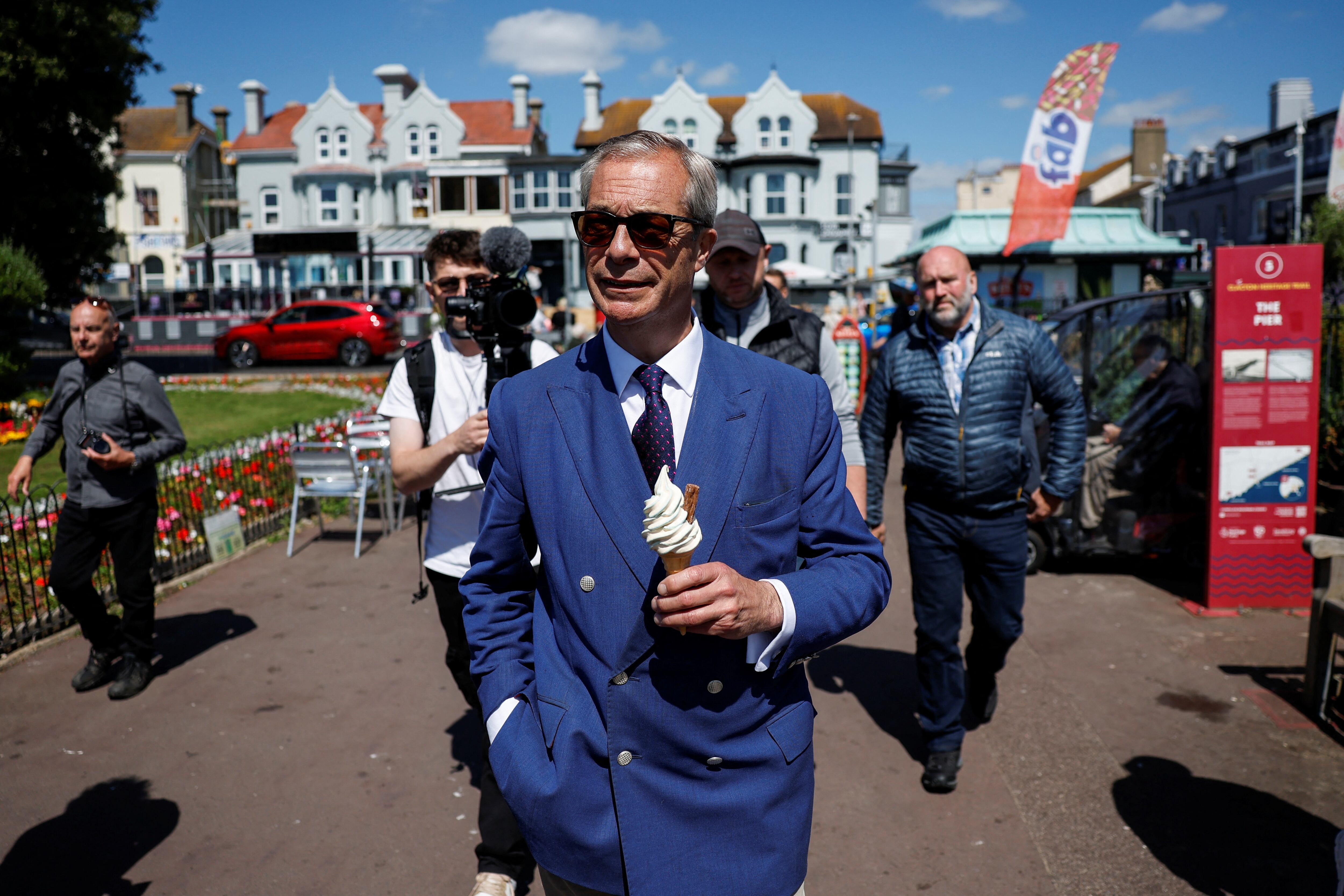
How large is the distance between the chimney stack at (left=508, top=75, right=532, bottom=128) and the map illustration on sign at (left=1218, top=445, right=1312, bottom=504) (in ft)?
161

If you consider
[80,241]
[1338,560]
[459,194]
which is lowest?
[1338,560]

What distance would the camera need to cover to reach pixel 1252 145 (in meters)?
48.2

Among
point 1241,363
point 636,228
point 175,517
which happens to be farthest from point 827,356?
point 175,517

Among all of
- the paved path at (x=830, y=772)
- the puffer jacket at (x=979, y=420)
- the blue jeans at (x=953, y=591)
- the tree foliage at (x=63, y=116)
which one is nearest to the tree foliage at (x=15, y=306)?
the tree foliage at (x=63, y=116)

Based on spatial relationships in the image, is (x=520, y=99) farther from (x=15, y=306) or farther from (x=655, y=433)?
(x=655, y=433)

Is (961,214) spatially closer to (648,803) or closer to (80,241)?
(80,241)

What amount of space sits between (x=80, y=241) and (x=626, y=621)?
22.1m

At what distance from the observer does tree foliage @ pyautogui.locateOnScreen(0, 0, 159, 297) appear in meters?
17.5

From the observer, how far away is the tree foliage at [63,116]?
57.4ft

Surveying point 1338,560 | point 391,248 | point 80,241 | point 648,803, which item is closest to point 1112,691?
point 1338,560

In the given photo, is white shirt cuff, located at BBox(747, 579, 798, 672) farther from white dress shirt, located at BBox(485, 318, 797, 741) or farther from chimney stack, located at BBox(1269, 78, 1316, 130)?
chimney stack, located at BBox(1269, 78, 1316, 130)

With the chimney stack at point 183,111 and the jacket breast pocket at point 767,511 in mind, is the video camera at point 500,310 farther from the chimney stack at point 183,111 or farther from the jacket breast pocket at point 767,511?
the chimney stack at point 183,111

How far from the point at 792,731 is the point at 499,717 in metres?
0.60

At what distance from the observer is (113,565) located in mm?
5730
